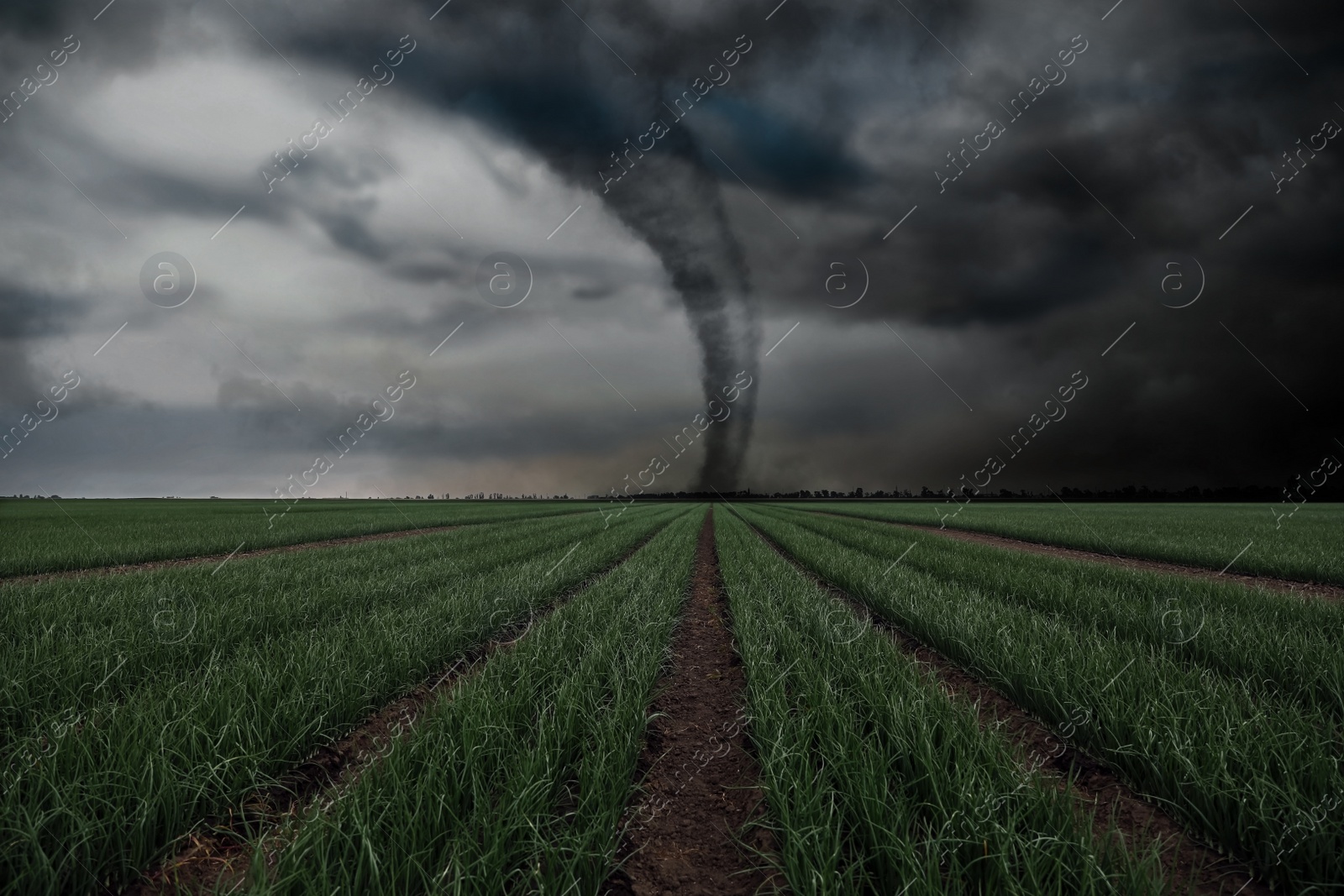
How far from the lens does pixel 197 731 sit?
3209mm

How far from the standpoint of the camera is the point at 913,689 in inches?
153

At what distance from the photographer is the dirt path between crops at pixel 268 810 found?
238 cm

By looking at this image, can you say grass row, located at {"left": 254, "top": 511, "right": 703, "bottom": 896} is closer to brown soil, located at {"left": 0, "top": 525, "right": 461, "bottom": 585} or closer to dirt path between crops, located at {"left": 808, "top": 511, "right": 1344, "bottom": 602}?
dirt path between crops, located at {"left": 808, "top": 511, "right": 1344, "bottom": 602}

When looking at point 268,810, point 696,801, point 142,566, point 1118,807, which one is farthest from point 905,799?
point 142,566

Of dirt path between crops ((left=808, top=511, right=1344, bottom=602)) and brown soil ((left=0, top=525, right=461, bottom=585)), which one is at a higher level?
brown soil ((left=0, top=525, right=461, bottom=585))

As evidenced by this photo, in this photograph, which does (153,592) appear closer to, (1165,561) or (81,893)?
(81,893)

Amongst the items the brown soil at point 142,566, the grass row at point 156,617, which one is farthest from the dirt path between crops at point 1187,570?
the brown soil at point 142,566

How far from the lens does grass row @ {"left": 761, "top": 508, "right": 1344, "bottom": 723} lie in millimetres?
4477

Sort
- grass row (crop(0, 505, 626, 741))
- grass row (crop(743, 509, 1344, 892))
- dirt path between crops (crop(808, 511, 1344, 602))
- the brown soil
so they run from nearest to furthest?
grass row (crop(743, 509, 1344, 892)) → grass row (crop(0, 505, 626, 741)) → dirt path between crops (crop(808, 511, 1344, 602)) → the brown soil

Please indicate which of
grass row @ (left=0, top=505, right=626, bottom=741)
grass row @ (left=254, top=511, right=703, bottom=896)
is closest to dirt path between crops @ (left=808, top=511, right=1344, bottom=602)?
grass row @ (left=254, top=511, right=703, bottom=896)

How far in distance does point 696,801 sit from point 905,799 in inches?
50.3

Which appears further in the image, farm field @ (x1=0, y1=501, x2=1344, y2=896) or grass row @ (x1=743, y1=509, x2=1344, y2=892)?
grass row @ (x1=743, y1=509, x2=1344, y2=892)

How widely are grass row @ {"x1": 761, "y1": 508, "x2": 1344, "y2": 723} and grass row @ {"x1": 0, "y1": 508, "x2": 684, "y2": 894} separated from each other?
7117mm

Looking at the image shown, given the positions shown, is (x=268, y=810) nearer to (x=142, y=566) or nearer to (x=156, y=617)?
(x=156, y=617)
